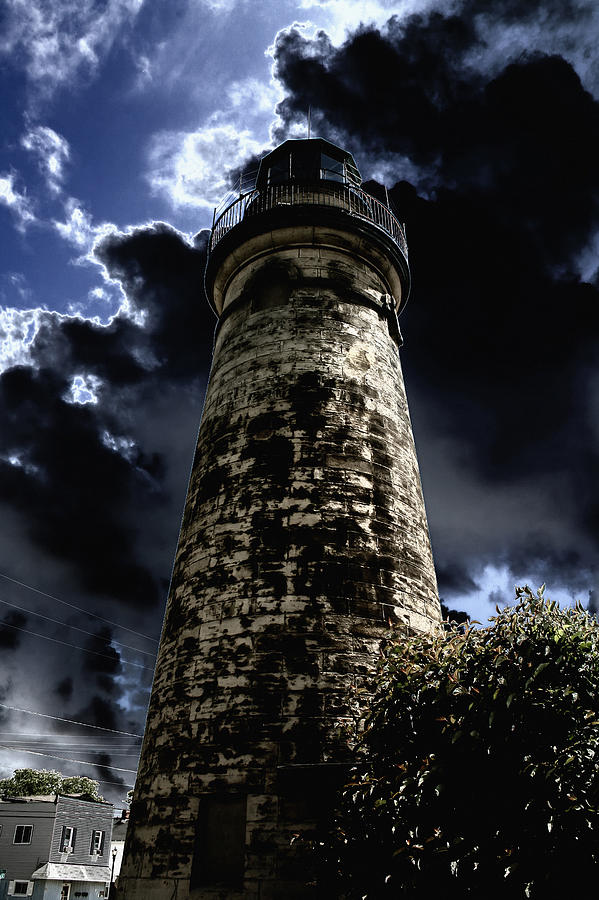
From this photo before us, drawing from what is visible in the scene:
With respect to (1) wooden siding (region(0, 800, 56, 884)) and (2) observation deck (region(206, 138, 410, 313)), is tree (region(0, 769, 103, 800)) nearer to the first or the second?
(1) wooden siding (region(0, 800, 56, 884))

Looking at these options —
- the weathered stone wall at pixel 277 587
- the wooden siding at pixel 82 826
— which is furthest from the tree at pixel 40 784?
the weathered stone wall at pixel 277 587

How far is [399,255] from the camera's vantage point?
1627cm

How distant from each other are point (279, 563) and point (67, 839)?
38.0 m

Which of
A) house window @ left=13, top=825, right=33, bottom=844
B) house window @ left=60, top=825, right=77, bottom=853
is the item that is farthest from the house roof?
house window @ left=13, top=825, right=33, bottom=844

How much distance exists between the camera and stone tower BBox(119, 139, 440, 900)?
28.3 ft

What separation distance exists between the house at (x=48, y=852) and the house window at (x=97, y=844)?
0.81ft

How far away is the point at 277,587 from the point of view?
10031mm

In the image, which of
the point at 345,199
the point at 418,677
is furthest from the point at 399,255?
the point at 418,677

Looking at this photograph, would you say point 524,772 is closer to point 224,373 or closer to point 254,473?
point 254,473

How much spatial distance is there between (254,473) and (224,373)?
3287 millimetres

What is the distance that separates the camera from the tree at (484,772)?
5.41m

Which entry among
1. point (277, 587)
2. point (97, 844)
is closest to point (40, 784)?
point (97, 844)

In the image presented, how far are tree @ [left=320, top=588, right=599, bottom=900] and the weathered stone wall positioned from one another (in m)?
1.52

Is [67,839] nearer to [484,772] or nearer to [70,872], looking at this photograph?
[70,872]
